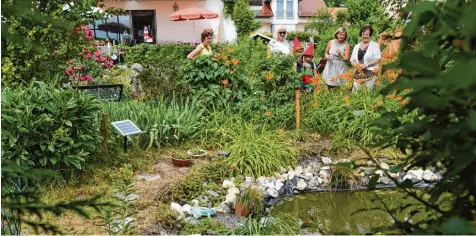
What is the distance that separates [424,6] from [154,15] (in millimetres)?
21335

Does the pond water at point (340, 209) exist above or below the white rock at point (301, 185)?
below

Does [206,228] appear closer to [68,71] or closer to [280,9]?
[68,71]

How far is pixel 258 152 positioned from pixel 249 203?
1.07 metres

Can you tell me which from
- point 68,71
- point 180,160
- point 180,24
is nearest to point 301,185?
point 180,160

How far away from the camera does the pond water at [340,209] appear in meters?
4.66

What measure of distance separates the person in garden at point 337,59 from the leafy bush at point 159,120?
227 cm

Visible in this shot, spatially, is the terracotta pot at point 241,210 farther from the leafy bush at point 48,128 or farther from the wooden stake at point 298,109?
the wooden stake at point 298,109

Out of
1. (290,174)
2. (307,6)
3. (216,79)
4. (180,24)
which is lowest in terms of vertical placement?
(290,174)

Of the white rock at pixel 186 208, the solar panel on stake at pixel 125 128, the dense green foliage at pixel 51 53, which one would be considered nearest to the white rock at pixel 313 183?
the white rock at pixel 186 208

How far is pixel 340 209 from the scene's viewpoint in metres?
5.11

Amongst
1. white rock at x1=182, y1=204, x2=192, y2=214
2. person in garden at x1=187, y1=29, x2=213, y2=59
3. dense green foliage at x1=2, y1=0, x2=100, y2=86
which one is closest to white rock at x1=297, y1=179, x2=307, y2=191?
white rock at x1=182, y1=204, x2=192, y2=214

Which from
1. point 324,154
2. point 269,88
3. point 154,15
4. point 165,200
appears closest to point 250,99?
point 269,88

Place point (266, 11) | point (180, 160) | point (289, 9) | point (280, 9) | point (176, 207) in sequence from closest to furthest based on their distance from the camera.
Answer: point (176, 207), point (180, 160), point (266, 11), point (280, 9), point (289, 9)

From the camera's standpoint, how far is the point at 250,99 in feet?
21.8
